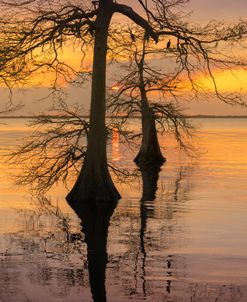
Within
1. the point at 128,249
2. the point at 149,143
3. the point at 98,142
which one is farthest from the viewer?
the point at 149,143

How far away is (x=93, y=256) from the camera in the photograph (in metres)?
15.8

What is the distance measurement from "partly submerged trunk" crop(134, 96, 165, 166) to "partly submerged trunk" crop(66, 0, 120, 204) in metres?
24.1

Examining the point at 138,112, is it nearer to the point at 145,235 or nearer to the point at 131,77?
the point at 131,77

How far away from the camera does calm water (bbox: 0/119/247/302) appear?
41.4 feet

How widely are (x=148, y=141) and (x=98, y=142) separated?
1038 inches

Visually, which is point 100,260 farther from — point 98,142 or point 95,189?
point 98,142

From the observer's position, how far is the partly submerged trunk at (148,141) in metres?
50.9

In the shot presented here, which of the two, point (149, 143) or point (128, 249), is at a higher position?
point (149, 143)

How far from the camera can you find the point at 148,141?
5200 centimetres

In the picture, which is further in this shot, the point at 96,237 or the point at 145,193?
the point at 145,193

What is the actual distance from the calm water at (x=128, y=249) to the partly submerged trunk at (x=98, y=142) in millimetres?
869

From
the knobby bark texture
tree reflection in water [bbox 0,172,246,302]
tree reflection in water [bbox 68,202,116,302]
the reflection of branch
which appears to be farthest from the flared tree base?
the knobby bark texture

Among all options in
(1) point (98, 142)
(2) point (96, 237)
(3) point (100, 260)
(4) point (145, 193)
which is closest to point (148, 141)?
(4) point (145, 193)

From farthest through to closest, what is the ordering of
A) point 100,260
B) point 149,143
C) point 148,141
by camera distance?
point 149,143 → point 148,141 → point 100,260
